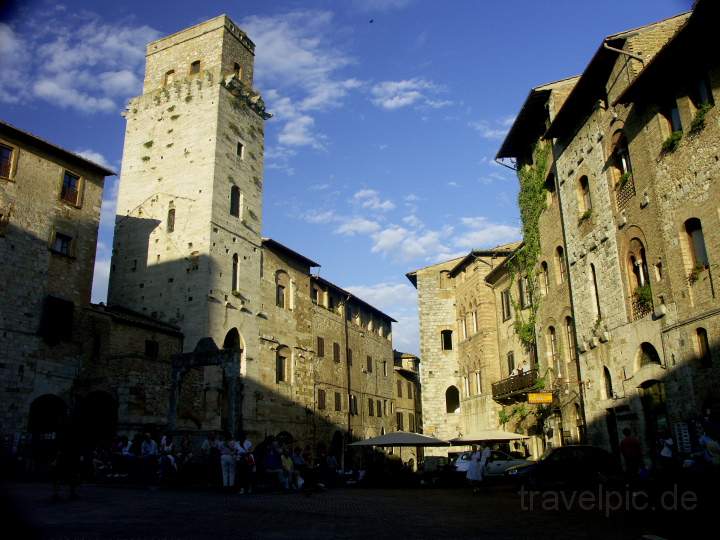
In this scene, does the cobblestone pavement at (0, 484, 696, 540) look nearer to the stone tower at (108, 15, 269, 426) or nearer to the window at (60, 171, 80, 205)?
the window at (60, 171, 80, 205)

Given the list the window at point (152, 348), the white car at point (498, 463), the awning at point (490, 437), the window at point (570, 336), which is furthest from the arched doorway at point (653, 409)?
the window at point (152, 348)

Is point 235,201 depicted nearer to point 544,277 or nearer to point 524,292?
point 524,292

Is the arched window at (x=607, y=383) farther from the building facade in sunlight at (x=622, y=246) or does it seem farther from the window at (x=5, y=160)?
the window at (x=5, y=160)

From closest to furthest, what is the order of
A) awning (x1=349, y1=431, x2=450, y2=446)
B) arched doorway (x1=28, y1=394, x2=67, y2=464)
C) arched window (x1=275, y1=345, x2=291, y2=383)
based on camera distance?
Answer: arched doorway (x1=28, y1=394, x2=67, y2=464), awning (x1=349, y1=431, x2=450, y2=446), arched window (x1=275, y1=345, x2=291, y2=383)

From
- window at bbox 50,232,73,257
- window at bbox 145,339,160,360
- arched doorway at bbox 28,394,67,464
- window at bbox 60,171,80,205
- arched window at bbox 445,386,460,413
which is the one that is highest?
window at bbox 60,171,80,205

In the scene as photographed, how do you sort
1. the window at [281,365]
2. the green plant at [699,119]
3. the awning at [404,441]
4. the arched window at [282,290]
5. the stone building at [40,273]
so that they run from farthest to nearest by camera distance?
the arched window at [282,290] < the window at [281,365] < the awning at [404,441] < the stone building at [40,273] < the green plant at [699,119]

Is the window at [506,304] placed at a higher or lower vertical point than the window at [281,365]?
higher

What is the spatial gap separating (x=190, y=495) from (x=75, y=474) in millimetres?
3761

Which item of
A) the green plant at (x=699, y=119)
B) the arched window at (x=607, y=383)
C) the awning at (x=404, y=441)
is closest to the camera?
the green plant at (x=699, y=119)

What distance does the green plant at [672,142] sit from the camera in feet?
54.7

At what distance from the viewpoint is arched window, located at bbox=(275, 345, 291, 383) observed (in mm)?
36000

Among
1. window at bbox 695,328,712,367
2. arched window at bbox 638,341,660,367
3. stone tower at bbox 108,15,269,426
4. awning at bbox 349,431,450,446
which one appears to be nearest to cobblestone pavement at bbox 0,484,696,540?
window at bbox 695,328,712,367

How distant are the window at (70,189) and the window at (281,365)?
558 inches

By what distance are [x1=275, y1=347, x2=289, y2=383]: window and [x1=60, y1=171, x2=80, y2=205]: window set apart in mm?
14175
